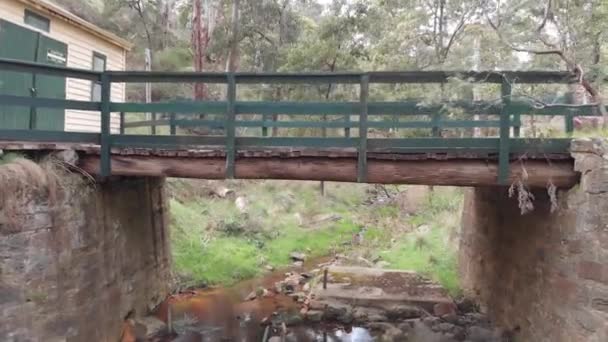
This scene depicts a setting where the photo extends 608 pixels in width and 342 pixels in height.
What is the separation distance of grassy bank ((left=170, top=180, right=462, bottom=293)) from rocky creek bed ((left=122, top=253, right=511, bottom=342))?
0.99 m

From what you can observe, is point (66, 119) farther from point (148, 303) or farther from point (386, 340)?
point (386, 340)

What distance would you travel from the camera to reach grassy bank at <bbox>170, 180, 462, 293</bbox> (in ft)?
43.9

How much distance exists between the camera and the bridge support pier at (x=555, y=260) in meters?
6.04

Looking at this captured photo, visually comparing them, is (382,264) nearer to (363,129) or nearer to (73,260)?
(363,129)

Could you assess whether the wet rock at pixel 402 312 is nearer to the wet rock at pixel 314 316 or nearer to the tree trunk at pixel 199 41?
the wet rock at pixel 314 316

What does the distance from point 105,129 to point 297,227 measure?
11.4 m

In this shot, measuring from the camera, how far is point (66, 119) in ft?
39.2

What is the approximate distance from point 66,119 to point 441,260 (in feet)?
32.7

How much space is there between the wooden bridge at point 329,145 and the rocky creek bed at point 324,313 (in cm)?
316

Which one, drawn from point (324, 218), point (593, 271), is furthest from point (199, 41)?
point (593, 271)

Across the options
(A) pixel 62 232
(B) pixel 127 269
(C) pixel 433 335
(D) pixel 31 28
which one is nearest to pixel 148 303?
(B) pixel 127 269

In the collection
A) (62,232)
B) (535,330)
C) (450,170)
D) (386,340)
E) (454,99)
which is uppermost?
(454,99)

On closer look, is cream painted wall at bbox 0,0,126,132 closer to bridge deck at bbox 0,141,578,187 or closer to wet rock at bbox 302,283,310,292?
bridge deck at bbox 0,141,578,187

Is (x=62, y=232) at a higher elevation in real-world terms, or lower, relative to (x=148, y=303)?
higher
